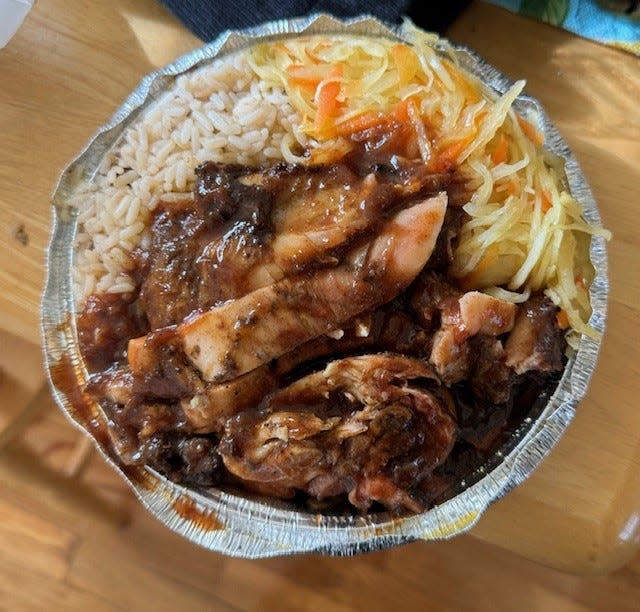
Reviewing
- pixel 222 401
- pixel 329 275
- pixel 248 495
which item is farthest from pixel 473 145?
pixel 248 495

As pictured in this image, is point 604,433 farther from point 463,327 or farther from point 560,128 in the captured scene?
point 560,128

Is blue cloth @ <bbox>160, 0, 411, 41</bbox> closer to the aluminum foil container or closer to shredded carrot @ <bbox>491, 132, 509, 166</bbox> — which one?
the aluminum foil container

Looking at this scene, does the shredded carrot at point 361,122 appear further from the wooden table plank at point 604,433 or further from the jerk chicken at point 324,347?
the wooden table plank at point 604,433

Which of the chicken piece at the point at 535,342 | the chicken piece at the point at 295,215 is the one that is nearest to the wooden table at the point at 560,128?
the chicken piece at the point at 535,342

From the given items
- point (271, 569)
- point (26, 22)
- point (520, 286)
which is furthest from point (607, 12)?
point (271, 569)

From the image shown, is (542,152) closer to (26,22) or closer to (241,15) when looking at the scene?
(241,15)

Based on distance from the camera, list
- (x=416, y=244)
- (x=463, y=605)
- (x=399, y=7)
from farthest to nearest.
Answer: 1. (x=463, y=605)
2. (x=399, y=7)
3. (x=416, y=244)
